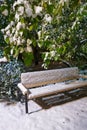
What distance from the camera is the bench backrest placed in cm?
474

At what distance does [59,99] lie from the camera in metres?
5.17

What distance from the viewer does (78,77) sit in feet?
18.9

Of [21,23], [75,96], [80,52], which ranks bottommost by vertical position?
[75,96]

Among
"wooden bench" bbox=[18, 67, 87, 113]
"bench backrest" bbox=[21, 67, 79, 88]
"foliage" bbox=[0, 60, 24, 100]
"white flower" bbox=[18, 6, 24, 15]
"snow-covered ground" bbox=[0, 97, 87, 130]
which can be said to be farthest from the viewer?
"foliage" bbox=[0, 60, 24, 100]

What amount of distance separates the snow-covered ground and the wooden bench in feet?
1.09

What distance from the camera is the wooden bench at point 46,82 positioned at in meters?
4.33

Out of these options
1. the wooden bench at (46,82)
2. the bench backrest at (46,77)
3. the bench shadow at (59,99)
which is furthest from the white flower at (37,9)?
the bench shadow at (59,99)

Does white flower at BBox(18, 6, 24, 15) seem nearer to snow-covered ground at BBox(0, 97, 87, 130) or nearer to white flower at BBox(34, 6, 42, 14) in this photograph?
white flower at BBox(34, 6, 42, 14)

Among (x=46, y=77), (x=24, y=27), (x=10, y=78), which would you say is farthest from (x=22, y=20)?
(x=10, y=78)

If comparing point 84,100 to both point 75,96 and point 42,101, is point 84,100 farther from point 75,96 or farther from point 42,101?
point 42,101

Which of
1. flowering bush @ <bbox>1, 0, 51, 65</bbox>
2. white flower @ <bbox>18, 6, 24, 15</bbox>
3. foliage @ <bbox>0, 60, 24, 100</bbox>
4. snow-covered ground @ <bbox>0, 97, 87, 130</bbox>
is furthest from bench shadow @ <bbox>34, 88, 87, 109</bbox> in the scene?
white flower @ <bbox>18, 6, 24, 15</bbox>

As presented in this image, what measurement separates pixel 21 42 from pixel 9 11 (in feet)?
0.69

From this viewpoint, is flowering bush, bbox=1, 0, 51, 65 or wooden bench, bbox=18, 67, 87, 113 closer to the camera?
flowering bush, bbox=1, 0, 51, 65

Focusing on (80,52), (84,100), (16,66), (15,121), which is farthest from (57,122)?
(80,52)
